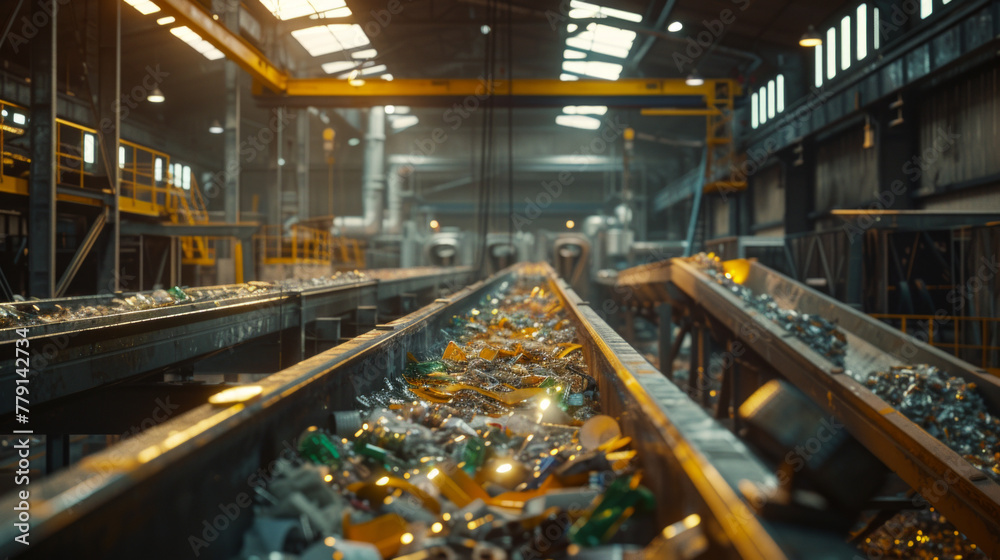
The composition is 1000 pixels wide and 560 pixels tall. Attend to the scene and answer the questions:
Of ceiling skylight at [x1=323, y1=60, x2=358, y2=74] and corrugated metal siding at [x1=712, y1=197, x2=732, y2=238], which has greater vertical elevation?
ceiling skylight at [x1=323, y1=60, x2=358, y2=74]

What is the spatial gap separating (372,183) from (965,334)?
1459 centimetres

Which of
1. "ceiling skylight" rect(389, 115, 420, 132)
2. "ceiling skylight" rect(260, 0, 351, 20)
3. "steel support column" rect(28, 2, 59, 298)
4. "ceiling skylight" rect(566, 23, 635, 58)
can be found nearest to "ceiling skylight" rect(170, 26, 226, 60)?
"ceiling skylight" rect(260, 0, 351, 20)

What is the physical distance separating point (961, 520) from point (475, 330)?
3158 millimetres

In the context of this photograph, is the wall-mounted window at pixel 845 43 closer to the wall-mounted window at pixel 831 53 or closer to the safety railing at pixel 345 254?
the wall-mounted window at pixel 831 53

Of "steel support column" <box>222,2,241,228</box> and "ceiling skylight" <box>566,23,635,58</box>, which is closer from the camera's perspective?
"steel support column" <box>222,2,241,228</box>

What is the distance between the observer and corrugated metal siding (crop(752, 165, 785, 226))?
42.9 ft

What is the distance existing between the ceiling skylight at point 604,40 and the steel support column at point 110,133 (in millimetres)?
9479

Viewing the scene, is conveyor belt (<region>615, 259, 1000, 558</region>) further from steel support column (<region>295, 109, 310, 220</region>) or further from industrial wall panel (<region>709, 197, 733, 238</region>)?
industrial wall panel (<region>709, 197, 733, 238</region>)

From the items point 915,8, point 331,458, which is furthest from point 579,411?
point 915,8

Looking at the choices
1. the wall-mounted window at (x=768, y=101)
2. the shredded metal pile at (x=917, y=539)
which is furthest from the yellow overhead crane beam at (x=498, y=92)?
the shredded metal pile at (x=917, y=539)

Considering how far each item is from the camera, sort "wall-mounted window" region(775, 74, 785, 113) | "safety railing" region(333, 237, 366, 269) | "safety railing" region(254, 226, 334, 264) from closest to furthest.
→ 1. "safety railing" region(254, 226, 334, 264)
2. "wall-mounted window" region(775, 74, 785, 113)
3. "safety railing" region(333, 237, 366, 269)

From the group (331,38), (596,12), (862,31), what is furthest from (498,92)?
(331,38)

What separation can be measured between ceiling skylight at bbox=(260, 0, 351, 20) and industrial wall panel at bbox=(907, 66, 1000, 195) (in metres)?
10.8

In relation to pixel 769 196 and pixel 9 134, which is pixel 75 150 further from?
pixel 769 196
